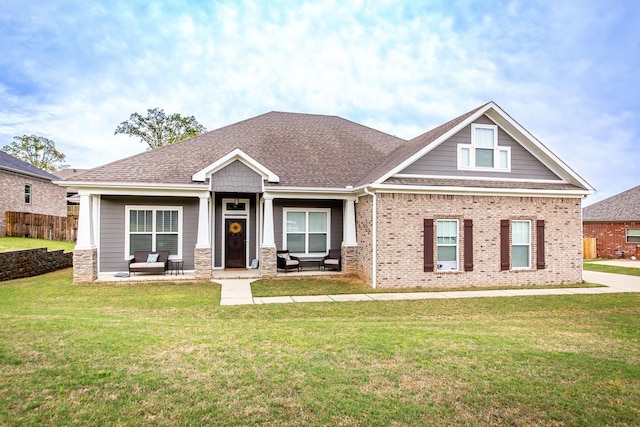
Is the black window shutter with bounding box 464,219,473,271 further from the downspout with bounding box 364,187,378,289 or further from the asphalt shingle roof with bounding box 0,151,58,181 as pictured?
the asphalt shingle roof with bounding box 0,151,58,181

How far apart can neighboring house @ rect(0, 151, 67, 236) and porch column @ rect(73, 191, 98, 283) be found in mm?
15508

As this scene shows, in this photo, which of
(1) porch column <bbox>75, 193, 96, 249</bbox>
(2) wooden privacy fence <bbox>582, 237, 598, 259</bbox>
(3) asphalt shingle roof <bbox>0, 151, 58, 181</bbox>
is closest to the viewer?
(1) porch column <bbox>75, 193, 96, 249</bbox>

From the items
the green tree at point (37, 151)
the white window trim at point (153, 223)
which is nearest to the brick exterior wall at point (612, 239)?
the white window trim at point (153, 223)

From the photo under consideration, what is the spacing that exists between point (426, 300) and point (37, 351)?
28.4ft

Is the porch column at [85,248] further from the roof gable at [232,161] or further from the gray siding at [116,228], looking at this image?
the roof gable at [232,161]

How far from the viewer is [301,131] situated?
715 inches

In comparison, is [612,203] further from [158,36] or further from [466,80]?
[158,36]

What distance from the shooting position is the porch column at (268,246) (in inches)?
531

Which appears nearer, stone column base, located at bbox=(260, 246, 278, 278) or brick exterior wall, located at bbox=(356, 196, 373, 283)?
brick exterior wall, located at bbox=(356, 196, 373, 283)

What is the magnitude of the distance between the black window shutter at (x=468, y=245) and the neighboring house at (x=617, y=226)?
18.8 m

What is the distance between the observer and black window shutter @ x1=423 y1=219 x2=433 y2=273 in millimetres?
12359

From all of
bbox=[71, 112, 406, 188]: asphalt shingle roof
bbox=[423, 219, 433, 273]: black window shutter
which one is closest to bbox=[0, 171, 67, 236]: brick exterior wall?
bbox=[71, 112, 406, 188]: asphalt shingle roof

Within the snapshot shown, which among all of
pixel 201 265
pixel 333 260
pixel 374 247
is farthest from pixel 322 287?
pixel 201 265

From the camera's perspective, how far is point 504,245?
12914 mm
